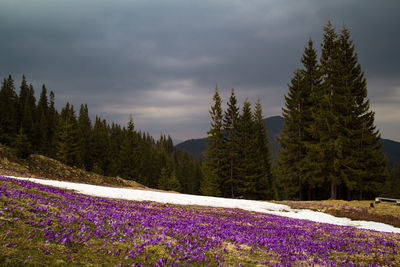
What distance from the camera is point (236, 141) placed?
49.2 meters

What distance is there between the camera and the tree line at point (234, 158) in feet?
151

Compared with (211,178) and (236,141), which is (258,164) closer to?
(236,141)

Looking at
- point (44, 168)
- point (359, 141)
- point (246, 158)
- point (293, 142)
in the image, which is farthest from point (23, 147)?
point (359, 141)

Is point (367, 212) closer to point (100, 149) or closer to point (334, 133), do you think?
point (334, 133)

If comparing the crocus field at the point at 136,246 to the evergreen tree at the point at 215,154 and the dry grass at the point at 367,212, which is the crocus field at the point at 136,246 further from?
the evergreen tree at the point at 215,154

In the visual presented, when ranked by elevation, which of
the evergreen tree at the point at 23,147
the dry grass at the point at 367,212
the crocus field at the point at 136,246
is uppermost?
the evergreen tree at the point at 23,147

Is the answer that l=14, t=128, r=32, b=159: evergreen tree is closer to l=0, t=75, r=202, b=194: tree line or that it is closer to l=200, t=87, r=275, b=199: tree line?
l=0, t=75, r=202, b=194: tree line

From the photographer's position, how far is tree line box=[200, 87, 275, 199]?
4603 cm

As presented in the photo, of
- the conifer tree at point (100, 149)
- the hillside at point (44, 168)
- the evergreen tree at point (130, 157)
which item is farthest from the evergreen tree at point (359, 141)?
the conifer tree at point (100, 149)

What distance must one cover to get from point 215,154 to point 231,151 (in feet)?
11.6

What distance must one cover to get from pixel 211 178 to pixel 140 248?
1642 inches

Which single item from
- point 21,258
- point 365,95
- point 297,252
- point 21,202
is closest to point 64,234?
point 21,258

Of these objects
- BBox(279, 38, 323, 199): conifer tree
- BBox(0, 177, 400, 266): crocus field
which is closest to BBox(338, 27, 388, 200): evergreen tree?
BBox(279, 38, 323, 199): conifer tree

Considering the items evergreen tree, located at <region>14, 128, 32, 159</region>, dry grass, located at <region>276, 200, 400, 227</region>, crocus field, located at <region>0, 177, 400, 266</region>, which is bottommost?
dry grass, located at <region>276, 200, 400, 227</region>
